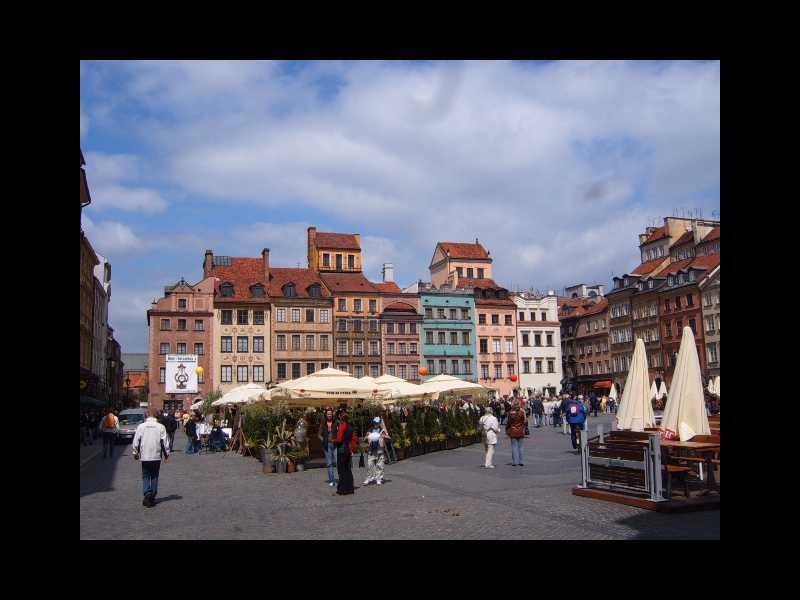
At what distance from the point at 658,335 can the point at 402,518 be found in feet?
210

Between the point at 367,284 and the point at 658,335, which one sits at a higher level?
the point at 367,284

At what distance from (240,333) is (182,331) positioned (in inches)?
192

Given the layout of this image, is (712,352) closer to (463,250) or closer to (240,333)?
(463,250)

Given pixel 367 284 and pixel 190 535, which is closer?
pixel 190 535

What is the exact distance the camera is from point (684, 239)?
243ft

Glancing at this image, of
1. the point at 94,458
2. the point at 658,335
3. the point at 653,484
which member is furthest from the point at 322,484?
the point at 658,335

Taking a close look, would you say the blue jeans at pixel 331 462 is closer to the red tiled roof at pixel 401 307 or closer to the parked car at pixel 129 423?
the parked car at pixel 129 423

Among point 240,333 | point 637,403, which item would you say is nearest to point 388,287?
point 240,333

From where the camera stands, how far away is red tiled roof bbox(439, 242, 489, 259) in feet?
265

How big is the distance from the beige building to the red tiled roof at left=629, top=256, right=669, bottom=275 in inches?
1451

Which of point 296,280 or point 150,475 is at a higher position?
point 296,280

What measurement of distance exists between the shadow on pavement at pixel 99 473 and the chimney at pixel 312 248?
44.5m
